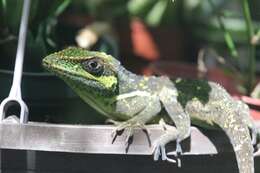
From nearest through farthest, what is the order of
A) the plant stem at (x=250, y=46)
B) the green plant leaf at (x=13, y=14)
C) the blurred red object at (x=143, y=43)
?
the green plant leaf at (x=13, y=14), the plant stem at (x=250, y=46), the blurred red object at (x=143, y=43)

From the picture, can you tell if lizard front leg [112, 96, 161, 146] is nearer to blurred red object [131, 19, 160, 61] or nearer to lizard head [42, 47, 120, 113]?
lizard head [42, 47, 120, 113]

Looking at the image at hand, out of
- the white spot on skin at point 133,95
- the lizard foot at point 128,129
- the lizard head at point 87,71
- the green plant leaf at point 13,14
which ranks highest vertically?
the green plant leaf at point 13,14

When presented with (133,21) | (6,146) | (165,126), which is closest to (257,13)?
(133,21)

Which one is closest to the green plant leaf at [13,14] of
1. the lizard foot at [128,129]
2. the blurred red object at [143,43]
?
the lizard foot at [128,129]

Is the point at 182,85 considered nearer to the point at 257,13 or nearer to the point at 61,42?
the point at 61,42

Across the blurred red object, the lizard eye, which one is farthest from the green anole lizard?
the blurred red object

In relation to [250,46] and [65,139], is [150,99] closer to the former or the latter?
[65,139]

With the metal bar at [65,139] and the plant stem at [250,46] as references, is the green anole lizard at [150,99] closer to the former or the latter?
the metal bar at [65,139]
